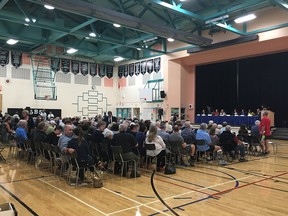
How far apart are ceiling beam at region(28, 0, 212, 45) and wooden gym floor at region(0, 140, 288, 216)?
18.6 ft

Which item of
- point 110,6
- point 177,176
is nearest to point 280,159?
point 177,176

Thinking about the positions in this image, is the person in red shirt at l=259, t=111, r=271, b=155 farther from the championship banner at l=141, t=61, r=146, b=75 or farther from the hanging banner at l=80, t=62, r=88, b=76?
the hanging banner at l=80, t=62, r=88, b=76

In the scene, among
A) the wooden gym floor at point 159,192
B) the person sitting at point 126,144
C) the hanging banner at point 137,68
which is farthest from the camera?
the hanging banner at point 137,68

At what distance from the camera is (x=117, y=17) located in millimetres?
10797

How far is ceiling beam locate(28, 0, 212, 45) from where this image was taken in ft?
30.4

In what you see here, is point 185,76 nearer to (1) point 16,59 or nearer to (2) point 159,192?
(1) point 16,59

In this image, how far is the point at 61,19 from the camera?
14070mm

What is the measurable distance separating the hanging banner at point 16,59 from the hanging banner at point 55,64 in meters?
2.12

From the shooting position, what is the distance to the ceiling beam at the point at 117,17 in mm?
9266

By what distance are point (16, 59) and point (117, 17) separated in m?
10.7

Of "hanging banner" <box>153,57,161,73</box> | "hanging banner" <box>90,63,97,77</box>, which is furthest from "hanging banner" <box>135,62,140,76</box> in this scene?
"hanging banner" <box>90,63,97,77</box>

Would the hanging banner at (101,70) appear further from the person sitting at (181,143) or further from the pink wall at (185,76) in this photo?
the person sitting at (181,143)

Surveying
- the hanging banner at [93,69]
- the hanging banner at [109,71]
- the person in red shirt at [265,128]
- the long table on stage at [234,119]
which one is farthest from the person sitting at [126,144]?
the hanging banner at [109,71]

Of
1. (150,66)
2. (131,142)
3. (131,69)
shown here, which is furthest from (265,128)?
(131,69)
